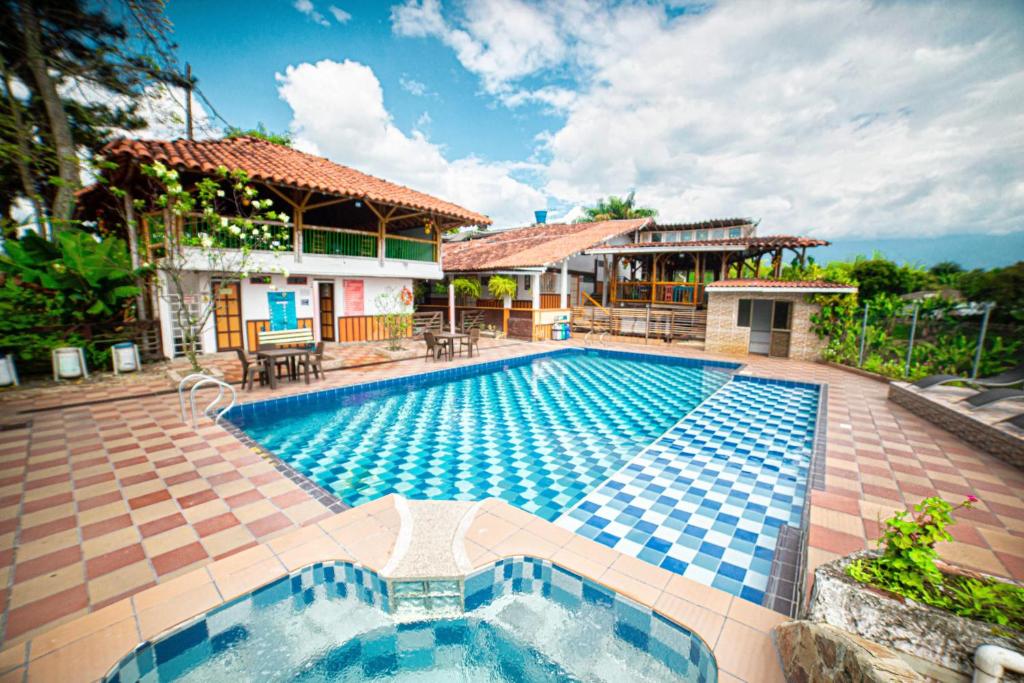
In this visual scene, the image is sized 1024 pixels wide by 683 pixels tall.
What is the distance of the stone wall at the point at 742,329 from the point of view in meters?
12.7

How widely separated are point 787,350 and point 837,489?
10902 mm

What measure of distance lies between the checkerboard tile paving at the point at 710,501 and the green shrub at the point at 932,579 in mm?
1344

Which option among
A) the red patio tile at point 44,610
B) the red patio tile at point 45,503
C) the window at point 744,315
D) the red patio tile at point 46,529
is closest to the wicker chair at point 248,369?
the red patio tile at point 45,503

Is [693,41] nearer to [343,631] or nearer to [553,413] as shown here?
[553,413]

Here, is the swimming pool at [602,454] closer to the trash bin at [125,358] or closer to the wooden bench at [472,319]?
the trash bin at [125,358]

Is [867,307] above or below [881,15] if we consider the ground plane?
below

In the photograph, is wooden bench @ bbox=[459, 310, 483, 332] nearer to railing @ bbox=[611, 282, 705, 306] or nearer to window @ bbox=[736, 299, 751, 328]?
railing @ bbox=[611, 282, 705, 306]

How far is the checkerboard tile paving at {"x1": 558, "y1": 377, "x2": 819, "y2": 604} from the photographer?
361 cm

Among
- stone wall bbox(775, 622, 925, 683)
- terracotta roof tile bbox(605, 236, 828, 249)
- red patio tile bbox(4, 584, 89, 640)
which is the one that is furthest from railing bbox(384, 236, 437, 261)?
stone wall bbox(775, 622, 925, 683)

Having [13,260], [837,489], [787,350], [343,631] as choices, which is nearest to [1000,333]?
[787,350]

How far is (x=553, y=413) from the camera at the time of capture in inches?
308

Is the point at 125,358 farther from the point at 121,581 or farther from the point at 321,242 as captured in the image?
the point at 121,581

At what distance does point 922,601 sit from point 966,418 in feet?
19.6

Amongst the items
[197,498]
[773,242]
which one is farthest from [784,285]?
[197,498]
